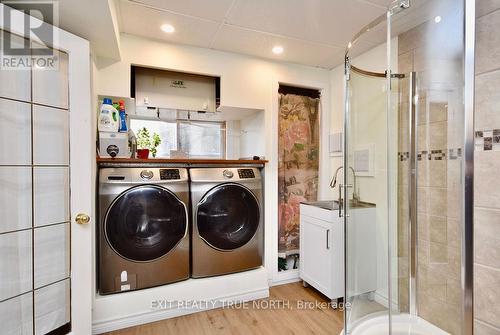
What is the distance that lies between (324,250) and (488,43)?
67.8 inches

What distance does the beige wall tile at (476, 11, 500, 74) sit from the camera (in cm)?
129

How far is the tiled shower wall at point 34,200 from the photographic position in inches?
46.8

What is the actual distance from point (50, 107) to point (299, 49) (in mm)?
1961

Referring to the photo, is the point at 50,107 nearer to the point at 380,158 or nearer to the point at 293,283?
the point at 380,158

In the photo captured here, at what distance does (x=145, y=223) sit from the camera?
72.9 inches

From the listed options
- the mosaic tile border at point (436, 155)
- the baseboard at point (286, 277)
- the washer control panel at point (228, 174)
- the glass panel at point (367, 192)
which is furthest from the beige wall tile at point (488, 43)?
the baseboard at point (286, 277)

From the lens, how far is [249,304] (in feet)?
6.88

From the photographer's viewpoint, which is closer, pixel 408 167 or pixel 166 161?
pixel 408 167

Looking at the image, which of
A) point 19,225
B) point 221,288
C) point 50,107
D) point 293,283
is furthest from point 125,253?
point 293,283

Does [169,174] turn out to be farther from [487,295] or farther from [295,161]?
[487,295]

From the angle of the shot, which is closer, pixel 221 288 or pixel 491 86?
pixel 491 86

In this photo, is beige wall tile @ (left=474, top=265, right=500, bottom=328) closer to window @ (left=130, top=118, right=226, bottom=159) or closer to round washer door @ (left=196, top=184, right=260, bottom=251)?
round washer door @ (left=196, top=184, right=260, bottom=251)

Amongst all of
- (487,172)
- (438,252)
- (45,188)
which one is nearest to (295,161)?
(438,252)

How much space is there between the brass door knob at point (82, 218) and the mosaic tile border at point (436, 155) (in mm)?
2176
